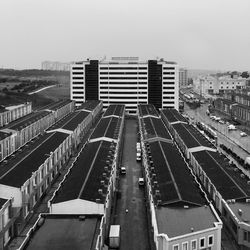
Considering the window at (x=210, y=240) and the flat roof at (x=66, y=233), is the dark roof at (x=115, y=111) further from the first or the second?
the window at (x=210, y=240)

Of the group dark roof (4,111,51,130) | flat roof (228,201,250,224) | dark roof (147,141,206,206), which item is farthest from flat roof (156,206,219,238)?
dark roof (4,111,51,130)

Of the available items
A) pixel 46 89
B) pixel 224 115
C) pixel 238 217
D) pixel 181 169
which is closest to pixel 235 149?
pixel 181 169

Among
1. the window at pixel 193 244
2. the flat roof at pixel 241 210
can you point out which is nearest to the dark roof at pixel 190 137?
the flat roof at pixel 241 210

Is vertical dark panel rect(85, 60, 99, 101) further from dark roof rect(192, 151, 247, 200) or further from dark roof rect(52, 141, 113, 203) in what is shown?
dark roof rect(192, 151, 247, 200)

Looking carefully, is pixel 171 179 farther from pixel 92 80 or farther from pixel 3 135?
pixel 92 80

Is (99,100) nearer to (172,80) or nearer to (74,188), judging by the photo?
(172,80)

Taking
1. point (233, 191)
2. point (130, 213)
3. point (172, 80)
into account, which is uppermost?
Result: point (172, 80)
